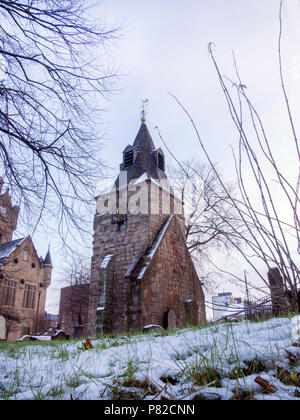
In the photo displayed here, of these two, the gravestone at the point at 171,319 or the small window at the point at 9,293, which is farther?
the small window at the point at 9,293

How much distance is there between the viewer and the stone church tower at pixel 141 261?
13844mm

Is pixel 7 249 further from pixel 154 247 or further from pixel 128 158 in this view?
pixel 154 247

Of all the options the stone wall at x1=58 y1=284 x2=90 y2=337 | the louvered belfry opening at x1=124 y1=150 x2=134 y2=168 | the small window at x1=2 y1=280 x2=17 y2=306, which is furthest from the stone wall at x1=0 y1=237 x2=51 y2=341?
the louvered belfry opening at x1=124 y1=150 x2=134 y2=168

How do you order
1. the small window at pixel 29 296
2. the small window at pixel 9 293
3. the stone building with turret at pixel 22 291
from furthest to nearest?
1. the small window at pixel 29 296
2. the small window at pixel 9 293
3. the stone building with turret at pixel 22 291

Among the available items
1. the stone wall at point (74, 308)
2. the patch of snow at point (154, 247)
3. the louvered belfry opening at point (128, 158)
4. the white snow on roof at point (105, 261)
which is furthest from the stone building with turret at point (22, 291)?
the patch of snow at point (154, 247)

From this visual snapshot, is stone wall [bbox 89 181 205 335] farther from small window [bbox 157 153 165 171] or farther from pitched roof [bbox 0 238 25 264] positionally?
pitched roof [bbox 0 238 25 264]

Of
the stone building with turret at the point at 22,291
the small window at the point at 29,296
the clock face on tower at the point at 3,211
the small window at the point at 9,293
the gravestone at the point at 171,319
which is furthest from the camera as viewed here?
the small window at the point at 29,296

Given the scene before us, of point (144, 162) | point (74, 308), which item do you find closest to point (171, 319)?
point (144, 162)

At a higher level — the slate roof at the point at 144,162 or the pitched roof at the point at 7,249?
the slate roof at the point at 144,162

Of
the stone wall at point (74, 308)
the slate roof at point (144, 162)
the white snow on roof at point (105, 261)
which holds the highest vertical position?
the slate roof at point (144, 162)

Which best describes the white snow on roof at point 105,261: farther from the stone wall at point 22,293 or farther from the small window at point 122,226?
the stone wall at point 22,293

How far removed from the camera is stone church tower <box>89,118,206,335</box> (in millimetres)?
13844

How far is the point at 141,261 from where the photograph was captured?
590 inches

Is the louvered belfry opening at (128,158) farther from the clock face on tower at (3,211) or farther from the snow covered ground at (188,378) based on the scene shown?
the snow covered ground at (188,378)
